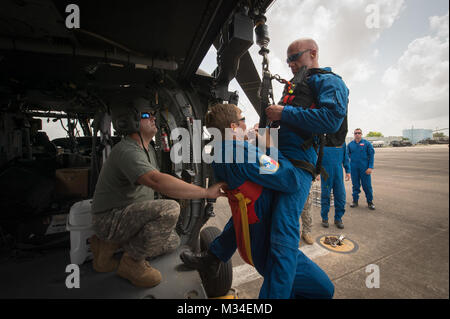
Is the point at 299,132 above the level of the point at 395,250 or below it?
above

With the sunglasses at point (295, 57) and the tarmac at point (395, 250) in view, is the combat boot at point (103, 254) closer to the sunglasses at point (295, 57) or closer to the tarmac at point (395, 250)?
the tarmac at point (395, 250)

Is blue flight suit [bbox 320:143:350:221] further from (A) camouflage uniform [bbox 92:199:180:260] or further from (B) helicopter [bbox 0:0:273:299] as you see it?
(A) camouflage uniform [bbox 92:199:180:260]

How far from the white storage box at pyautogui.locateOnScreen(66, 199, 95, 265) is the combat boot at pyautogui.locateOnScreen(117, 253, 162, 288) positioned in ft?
2.01

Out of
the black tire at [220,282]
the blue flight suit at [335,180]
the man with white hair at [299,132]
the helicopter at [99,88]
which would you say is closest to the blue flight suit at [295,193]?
the man with white hair at [299,132]

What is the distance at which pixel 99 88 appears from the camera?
3555mm

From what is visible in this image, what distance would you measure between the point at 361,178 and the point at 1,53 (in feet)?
21.7

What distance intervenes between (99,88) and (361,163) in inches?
234

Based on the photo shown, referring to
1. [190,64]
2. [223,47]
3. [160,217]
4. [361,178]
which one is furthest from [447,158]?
[361,178]

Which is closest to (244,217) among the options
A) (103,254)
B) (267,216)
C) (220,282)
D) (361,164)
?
(267,216)

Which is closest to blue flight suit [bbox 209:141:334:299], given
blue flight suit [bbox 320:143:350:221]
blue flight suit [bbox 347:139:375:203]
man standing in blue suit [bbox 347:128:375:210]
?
blue flight suit [bbox 320:143:350:221]

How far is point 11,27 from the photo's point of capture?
1.77 meters

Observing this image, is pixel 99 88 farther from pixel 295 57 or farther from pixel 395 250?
pixel 395 250

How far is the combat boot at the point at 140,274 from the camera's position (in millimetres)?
1724
